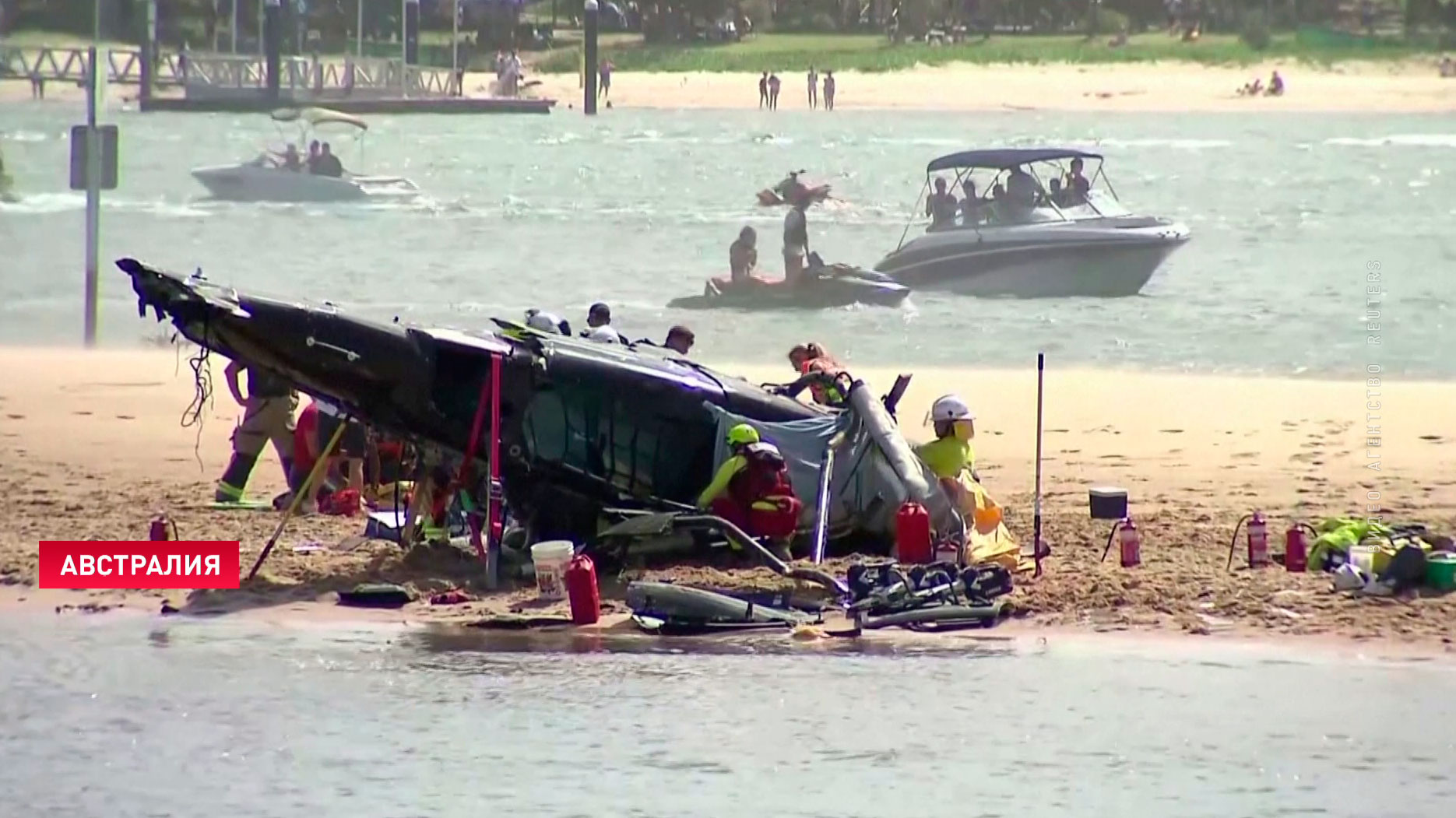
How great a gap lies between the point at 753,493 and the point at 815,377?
68.8 inches

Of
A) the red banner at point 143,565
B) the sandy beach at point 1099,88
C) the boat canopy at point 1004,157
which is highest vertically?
the sandy beach at point 1099,88

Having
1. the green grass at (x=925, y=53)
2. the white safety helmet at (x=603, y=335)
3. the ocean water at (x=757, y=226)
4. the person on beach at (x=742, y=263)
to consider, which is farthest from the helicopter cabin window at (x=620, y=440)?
the green grass at (x=925, y=53)

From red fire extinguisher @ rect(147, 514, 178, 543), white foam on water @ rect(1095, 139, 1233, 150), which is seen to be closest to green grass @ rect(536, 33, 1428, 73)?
white foam on water @ rect(1095, 139, 1233, 150)

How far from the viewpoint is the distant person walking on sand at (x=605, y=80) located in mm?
72812

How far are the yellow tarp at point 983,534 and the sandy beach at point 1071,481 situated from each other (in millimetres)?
235

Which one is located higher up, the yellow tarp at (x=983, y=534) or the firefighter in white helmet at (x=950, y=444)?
the firefighter in white helmet at (x=950, y=444)

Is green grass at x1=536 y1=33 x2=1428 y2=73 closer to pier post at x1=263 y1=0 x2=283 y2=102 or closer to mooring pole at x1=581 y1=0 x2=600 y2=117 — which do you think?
mooring pole at x1=581 y1=0 x2=600 y2=117

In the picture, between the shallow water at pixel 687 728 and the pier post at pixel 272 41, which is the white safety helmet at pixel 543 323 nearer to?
the shallow water at pixel 687 728

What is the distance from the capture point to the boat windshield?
3344cm

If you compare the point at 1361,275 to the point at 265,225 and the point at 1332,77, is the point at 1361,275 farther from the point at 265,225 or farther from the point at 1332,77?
the point at 1332,77

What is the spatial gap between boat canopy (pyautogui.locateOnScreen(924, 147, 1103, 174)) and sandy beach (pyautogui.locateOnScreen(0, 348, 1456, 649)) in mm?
6256

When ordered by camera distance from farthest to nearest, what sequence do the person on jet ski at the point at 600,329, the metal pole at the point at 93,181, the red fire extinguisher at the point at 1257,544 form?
the metal pole at the point at 93,181 → the person on jet ski at the point at 600,329 → the red fire extinguisher at the point at 1257,544

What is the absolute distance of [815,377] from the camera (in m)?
15.0

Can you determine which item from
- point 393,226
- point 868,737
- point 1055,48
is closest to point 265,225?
point 393,226
